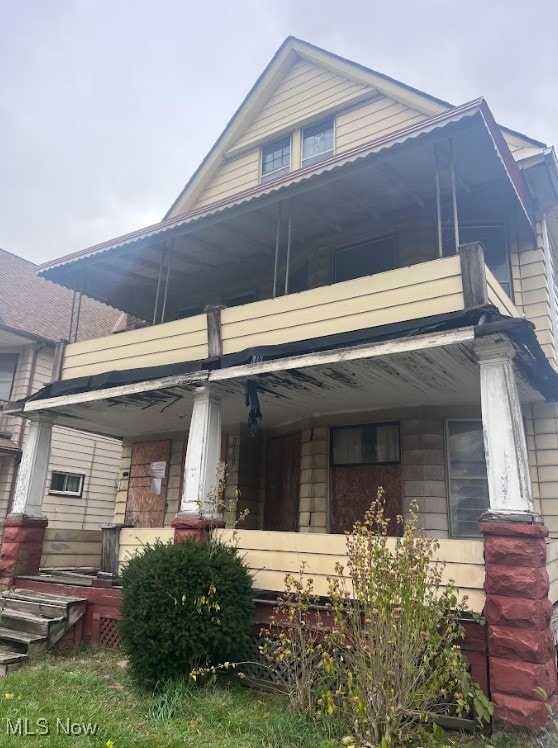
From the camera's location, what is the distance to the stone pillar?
15.9 ft

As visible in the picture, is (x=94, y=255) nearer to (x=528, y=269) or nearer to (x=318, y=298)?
(x=318, y=298)

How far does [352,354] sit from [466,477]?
3.09 metres

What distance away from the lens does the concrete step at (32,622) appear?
286 inches

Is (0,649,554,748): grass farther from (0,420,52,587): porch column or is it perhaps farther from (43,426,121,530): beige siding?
(43,426,121,530): beige siding

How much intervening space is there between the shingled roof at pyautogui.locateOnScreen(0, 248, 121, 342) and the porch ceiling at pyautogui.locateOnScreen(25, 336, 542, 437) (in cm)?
583

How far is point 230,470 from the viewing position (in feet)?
35.3

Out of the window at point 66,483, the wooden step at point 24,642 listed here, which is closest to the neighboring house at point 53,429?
the window at point 66,483

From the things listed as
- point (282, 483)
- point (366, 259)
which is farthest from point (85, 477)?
point (366, 259)

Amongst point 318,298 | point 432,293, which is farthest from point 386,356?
point 318,298

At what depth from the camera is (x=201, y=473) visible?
7.73m

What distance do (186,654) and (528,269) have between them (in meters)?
7.18

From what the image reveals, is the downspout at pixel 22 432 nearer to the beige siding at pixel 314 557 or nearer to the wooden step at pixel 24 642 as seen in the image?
the wooden step at pixel 24 642

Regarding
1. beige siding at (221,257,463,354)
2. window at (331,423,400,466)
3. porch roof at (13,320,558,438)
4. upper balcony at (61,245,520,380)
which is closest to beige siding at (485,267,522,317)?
upper balcony at (61,245,520,380)

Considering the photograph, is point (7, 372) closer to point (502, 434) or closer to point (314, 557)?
point (314, 557)
